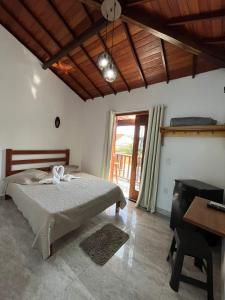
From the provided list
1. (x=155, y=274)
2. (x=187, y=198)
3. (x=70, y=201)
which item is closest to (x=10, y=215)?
(x=70, y=201)

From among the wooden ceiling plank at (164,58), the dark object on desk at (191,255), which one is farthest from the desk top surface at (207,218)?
the wooden ceiling plank at (164,58)

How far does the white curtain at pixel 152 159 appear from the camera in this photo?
11.5 ft

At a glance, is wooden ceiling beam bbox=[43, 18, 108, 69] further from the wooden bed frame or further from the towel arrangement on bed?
the towel arrangement on bed

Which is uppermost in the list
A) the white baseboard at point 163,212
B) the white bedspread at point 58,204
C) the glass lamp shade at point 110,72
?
the glass lamp shade at point 110,72

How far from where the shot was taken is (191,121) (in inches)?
115

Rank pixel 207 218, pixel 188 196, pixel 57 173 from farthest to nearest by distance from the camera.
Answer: pixel 57 173, pixel 188 196, pixel 207 218

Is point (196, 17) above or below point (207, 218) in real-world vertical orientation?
above

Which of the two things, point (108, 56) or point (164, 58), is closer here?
point (108, 56)

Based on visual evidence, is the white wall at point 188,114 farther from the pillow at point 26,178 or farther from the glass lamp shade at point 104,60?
the pillow at point 26,178

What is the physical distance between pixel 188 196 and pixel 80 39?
331 centimetres

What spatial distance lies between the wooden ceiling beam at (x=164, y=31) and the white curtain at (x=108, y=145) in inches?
90.2

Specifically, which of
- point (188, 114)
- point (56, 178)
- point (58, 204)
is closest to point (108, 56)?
point (188, 114)

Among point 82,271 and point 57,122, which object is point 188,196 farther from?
point 57,122

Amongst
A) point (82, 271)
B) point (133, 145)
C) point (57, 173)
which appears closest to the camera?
point (82, 271)
